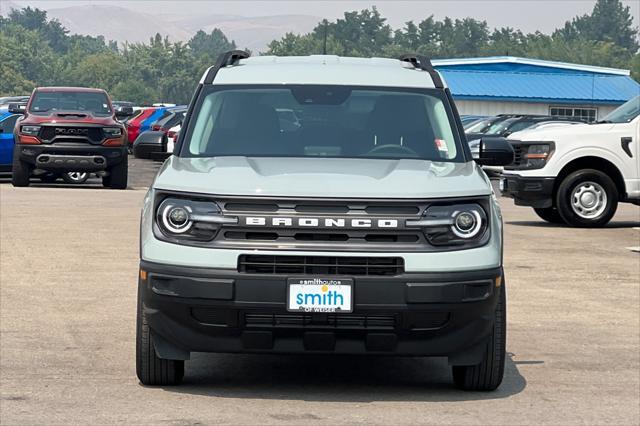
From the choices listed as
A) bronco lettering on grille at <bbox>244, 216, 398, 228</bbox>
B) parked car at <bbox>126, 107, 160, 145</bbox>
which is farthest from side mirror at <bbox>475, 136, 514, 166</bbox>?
parked car at <bbox>126, 107, 160, 145</bbox>

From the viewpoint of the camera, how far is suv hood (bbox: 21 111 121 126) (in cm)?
2580

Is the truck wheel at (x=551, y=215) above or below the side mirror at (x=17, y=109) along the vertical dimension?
below

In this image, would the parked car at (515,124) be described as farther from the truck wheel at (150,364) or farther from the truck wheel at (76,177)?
the truck wheel at (150,364)

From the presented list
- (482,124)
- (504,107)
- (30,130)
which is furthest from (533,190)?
(504,107)

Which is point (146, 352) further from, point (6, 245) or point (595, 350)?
point (6, 245)

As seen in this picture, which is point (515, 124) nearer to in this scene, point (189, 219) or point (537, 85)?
point (189, 219)

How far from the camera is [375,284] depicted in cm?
725

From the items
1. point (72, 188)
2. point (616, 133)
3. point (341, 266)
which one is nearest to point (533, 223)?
point (616, 133)

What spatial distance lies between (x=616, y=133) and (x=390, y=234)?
1250cm

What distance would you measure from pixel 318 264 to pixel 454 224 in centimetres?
73

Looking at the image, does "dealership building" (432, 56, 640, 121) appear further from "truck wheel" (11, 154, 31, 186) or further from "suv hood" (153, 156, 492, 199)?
"suv hood" (153, 156, 492, 199)

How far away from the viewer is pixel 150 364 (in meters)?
7.85

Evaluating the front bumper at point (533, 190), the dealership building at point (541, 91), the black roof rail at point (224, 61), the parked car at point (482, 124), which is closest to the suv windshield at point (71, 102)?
the front bumper at point (533, 190)

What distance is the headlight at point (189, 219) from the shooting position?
741cm
